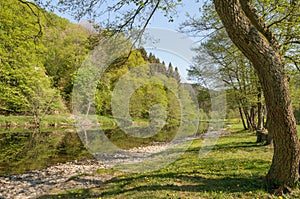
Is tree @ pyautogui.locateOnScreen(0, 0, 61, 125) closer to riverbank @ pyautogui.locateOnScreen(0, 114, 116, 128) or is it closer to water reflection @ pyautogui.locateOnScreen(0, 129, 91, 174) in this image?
riverbank @ pyautogui.locateOnScreen(0, 114, 116, 128)

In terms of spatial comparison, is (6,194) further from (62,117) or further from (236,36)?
(62,117)

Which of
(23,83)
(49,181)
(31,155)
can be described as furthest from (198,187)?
(23,83)

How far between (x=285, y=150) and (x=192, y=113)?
1261 inches

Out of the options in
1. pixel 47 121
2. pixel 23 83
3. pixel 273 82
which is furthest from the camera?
pixel 47 121

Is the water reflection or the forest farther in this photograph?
the water reflection

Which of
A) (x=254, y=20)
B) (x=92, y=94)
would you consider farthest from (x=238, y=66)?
(x=92, y=94)

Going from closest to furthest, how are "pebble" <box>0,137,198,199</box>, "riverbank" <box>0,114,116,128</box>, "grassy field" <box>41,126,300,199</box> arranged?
"grassy field" <box>41,126,300,199</box>
"pebble" <box>0,137,198,199</box>
"riverbank" <box>0,114,116,128</box>

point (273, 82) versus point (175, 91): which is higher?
point (175, 91)

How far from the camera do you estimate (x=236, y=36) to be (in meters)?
4.41

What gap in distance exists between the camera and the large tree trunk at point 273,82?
14.2 feet

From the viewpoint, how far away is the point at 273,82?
458 cm

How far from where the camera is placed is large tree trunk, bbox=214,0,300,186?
4320 mm

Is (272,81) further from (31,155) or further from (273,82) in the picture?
(31,155)

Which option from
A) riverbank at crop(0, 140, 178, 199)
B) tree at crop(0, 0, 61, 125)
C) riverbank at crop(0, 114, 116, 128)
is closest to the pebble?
riverbank at crop(0, 140, 178, 199)
